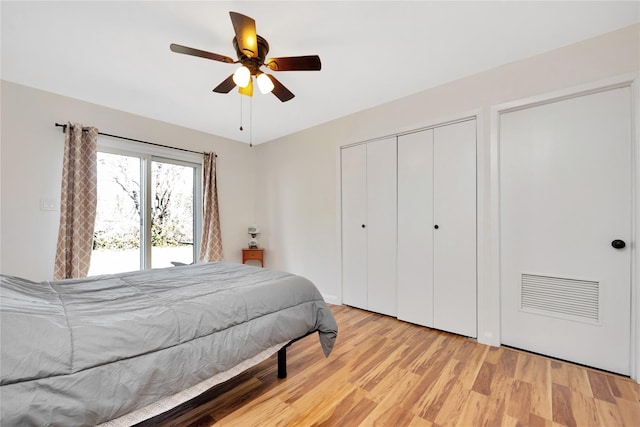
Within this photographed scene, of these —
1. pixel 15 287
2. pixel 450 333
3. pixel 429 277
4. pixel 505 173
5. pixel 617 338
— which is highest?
pixel 505 173

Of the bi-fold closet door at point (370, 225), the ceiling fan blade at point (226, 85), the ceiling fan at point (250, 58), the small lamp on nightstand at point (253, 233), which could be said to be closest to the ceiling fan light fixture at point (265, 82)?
the ceiling fan at point (250, 58)

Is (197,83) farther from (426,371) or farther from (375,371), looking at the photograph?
(426,371)

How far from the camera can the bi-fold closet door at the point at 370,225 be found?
9.89ft

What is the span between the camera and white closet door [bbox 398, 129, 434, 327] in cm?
271

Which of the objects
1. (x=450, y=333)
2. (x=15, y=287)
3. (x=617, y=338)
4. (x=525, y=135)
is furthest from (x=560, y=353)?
(x=15, y=287)

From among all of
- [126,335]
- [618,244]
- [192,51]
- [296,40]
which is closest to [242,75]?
[192,51]

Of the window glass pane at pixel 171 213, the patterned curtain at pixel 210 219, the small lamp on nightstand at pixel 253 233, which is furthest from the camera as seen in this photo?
the small lamp on nightstand at pixel 253 233

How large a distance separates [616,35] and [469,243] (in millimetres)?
1819

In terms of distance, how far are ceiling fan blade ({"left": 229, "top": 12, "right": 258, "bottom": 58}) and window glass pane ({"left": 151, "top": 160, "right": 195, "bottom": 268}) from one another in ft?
8.54

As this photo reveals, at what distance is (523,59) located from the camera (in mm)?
2207

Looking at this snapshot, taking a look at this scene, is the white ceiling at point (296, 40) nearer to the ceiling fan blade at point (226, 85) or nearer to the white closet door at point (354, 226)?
the ceiling fan blade at point (226, 85)

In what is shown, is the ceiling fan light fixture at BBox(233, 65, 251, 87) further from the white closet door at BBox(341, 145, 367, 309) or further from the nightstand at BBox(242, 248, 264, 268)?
the nightstand at BBox(242, 248, 264, 268)

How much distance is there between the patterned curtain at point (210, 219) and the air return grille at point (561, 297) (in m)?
3.73

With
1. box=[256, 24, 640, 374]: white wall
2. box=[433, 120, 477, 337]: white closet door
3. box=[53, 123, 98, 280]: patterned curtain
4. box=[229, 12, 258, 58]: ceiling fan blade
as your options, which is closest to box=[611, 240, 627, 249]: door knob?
box=[256, 24, 640, 374]: white wall
